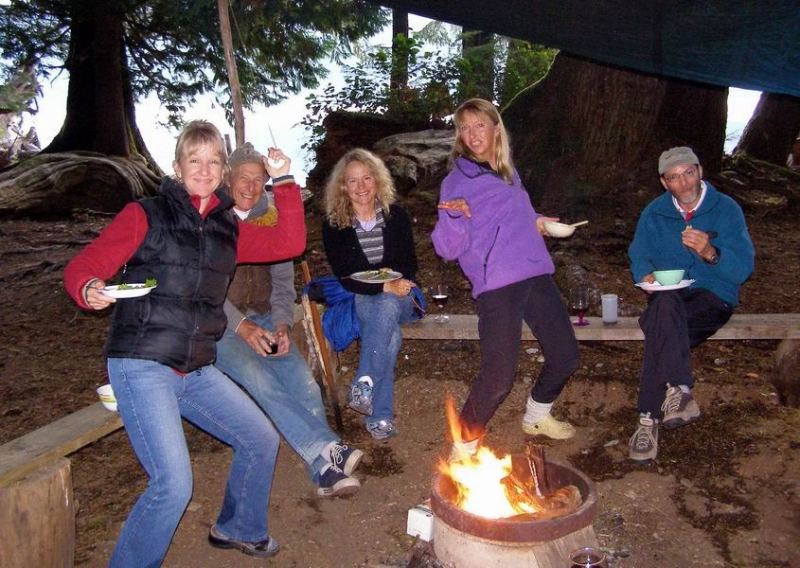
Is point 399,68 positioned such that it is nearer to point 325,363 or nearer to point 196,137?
point 325,363

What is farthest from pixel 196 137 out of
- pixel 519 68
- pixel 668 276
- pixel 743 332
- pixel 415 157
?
pixel 519 68

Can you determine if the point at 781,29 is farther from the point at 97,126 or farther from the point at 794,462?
the point at 97,126

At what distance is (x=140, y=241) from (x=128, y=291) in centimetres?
24

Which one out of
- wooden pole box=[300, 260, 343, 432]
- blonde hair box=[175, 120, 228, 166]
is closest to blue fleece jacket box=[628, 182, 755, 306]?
wooden pole box=[300, 260, 343, 432]

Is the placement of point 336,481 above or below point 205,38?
below

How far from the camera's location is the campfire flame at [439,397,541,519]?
2.78 metres

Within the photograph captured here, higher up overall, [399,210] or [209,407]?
[399,210]

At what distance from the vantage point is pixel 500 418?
469 cm

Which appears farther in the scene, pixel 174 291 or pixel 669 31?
pixel 669 31

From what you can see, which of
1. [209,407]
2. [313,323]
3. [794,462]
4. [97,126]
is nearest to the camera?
[209,407]

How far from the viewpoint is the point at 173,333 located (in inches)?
105

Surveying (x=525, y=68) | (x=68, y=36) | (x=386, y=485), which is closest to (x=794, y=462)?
(x=386, y=485)

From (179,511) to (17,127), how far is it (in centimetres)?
1410

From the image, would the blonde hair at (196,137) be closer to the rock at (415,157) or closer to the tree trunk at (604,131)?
the tree trunk at (604,131)
